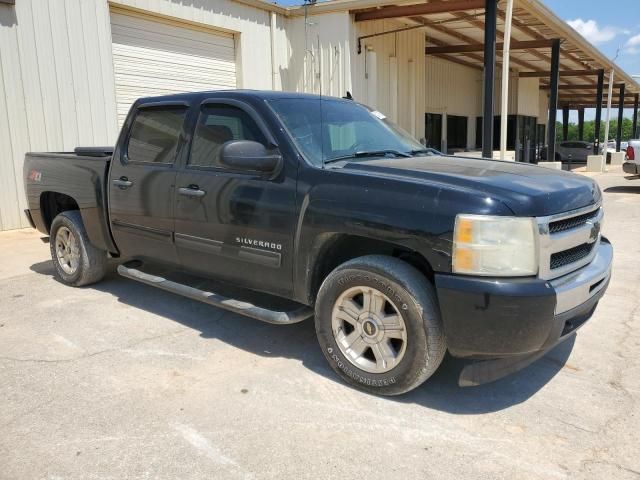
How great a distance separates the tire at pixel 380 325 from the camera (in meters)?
3.10

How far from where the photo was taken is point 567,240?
10.4ft

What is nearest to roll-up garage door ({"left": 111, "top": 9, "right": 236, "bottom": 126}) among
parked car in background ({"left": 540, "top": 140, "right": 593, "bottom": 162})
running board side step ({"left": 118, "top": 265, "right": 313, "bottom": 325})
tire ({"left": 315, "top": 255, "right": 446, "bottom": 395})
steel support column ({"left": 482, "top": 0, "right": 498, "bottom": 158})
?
steel support column ({"left": 482, "top": 0, "right": 498, "bottom": 158})

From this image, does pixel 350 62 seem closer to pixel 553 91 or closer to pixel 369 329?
pixel 553 91

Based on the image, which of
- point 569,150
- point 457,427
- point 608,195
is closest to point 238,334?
point 457,427

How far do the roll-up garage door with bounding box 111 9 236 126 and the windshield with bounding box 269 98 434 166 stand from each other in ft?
25.1

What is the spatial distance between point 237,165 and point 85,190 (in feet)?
7.92

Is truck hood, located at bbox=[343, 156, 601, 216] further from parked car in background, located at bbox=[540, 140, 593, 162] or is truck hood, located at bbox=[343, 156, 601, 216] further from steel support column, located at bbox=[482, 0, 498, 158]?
parked car in background, located at bbox=[540, 140, 593, 162]

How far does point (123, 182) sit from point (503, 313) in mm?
3481

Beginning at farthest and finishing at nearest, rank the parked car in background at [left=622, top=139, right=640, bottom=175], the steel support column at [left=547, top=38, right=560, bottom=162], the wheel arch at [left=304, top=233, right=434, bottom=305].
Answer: the steel support column at [left=547, top=38, right=560, bottom=162]
the parked car in background at [left=622, top=139, right=640, bottom=175]
the wheel arch at [left=304, top=233, right=434, bottom=305]

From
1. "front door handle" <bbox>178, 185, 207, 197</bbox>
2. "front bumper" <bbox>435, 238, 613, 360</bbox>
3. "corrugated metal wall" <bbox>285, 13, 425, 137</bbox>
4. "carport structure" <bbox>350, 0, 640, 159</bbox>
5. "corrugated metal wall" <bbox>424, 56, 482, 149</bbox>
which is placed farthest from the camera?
"corrugated metal wall" <bbox>424, 56, 482, 149</bbox>

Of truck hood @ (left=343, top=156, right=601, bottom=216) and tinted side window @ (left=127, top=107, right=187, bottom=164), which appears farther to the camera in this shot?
tinted side window @ (left=127, top=107, right=187, bottom=164)

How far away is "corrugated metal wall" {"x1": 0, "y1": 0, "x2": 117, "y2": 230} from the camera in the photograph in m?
8.93

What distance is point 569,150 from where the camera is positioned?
3406 centimetres

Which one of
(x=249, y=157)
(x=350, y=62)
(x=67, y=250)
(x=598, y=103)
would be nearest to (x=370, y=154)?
(x=249, y=157)
